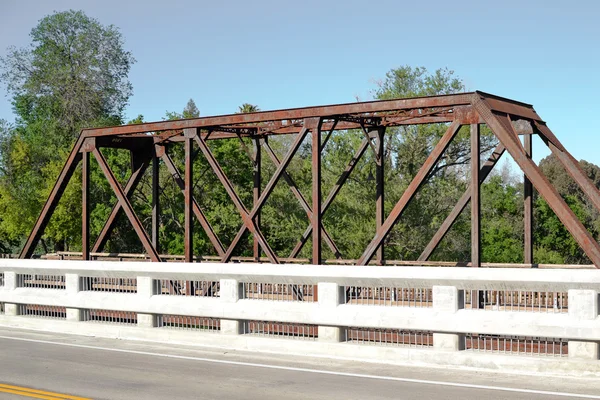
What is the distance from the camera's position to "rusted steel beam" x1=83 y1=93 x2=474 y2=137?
15914mm

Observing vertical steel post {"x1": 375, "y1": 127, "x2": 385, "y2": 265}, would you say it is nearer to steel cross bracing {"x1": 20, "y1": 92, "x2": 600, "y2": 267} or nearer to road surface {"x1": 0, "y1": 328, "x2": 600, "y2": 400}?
steel cross bracing {"x1": 20, "y1": 92, "x2": 600, "y2": 267}

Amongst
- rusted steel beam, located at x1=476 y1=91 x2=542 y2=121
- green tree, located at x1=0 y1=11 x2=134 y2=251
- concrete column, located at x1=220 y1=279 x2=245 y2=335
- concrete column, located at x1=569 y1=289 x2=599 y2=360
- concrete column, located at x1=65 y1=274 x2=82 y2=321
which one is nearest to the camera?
concrete column, located at x1=569 y1=289 x2=599 y2=360

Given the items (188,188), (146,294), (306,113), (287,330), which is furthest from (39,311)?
(306,113)

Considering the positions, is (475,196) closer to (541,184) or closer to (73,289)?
(541,184)

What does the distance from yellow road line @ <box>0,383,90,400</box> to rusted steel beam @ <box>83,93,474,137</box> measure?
350 inches

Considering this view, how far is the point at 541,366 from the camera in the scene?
423 inches

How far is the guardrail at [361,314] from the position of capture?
10773 mm

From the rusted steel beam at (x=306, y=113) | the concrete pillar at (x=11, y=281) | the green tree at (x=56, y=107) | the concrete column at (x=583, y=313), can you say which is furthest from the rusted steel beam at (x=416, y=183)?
the green tree at (x=56, y=107)

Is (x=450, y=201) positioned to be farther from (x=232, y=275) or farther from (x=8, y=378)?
(x=8, y=378)

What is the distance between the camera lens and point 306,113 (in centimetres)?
1770

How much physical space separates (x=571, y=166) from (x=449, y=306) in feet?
20.4

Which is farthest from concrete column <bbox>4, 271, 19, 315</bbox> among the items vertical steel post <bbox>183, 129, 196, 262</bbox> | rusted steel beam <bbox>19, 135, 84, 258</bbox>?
rusted steel beam <bbox>19, 135, 84, 258</bbox>

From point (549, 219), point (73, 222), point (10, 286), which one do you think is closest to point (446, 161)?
point (549, 219)

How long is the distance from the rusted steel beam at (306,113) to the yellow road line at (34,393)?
8883 mm
